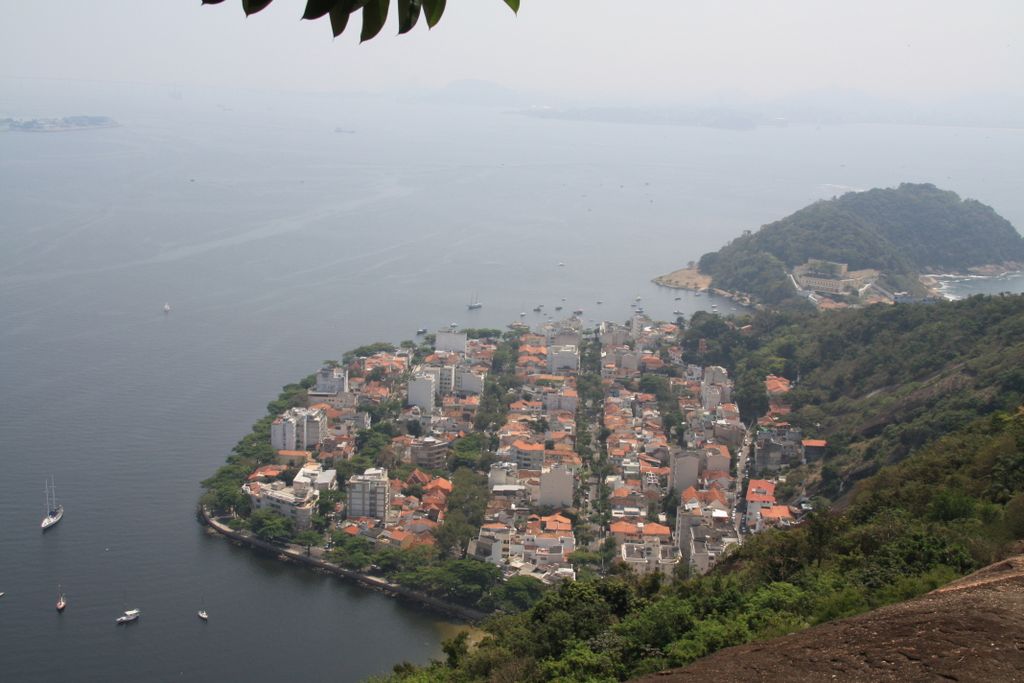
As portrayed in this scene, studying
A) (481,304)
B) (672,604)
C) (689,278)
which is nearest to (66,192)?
(481,304)

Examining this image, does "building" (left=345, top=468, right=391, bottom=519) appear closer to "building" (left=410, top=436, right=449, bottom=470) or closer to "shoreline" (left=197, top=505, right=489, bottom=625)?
"shoreline" (left=197, top=505, right=489, bottom=625)

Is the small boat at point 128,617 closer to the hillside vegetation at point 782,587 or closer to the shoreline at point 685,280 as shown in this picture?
the hillside vegetation at point 782,587

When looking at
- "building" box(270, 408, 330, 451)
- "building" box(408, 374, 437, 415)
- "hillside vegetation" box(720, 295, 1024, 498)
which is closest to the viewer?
"hillside vegetation" box(720, 295, 1024, 498)

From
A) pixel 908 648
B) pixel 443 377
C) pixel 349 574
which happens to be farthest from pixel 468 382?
pixel 908 648

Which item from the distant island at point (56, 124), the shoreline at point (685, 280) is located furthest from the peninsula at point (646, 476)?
Answer: the distant island at point (56, 124)

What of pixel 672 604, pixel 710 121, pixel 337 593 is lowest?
pixel 337 593

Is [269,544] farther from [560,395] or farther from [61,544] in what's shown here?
[560,395]

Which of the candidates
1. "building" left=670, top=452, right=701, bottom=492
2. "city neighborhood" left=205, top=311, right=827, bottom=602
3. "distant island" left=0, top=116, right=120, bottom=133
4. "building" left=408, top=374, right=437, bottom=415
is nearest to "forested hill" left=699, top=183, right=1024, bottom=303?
"city neighborhood" left=205, top=311, right=827, bottom=602
